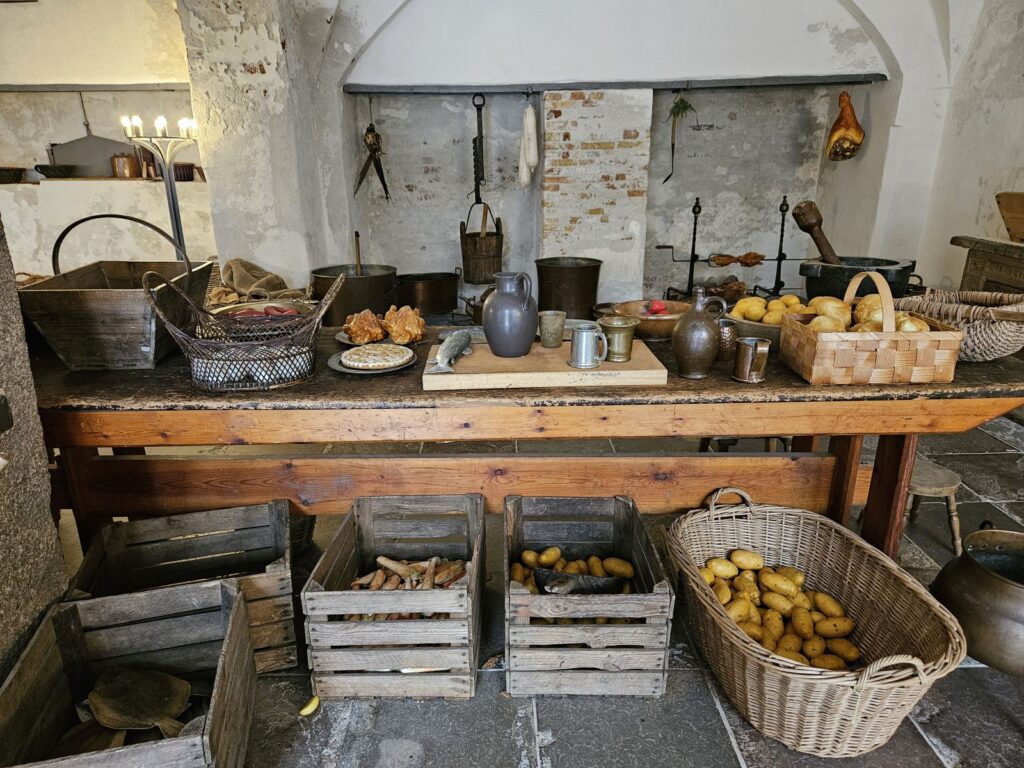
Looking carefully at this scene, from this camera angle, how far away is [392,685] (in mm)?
1984

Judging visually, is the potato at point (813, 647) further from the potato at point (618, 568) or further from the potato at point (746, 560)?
the potato at point (618, 568)

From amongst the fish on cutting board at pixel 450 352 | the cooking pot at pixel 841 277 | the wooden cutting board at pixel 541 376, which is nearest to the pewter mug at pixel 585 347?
the wooden cutting board at pixel 541 376

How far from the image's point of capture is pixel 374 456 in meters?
2.45

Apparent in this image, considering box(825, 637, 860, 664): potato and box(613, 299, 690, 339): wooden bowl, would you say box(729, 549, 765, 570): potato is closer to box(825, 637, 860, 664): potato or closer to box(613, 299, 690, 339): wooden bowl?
box(825, 637, 860, 664): potato

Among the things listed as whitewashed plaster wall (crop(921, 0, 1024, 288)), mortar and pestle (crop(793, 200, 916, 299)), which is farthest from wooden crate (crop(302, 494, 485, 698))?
whitewashed plaster wall (crop(921, 0, 1024, 288))

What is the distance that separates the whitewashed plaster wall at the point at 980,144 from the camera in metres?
4.54

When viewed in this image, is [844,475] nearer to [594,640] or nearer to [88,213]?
[594,640]

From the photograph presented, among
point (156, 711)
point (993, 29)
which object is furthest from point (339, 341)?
point (993, 29)

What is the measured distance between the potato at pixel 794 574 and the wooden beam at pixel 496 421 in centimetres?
57

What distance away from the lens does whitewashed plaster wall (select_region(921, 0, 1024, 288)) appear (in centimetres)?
454

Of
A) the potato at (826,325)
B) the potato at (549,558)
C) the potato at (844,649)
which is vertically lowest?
the potato at (844,649)

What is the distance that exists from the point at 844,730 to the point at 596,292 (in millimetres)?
4486

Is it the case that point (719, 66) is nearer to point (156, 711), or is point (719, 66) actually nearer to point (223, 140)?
point (223, 140)

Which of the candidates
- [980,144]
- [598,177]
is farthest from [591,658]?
[980,144]
